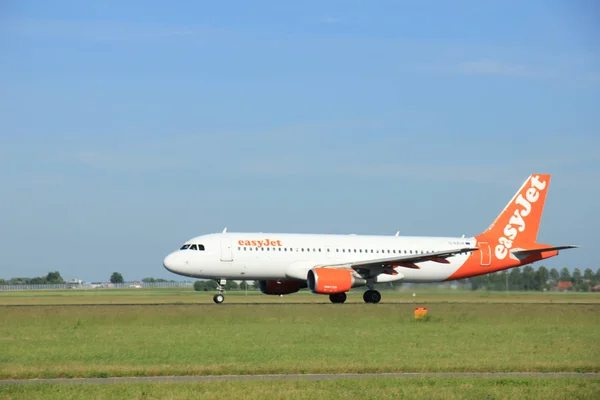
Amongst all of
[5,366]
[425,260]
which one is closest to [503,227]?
[425,260]

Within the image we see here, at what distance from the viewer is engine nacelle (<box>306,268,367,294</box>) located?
4559cm

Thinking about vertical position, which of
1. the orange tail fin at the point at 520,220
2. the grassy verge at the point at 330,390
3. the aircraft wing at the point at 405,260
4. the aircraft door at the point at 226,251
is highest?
the orange tail fin at the point at 520,220

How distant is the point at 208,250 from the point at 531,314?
56.0ft

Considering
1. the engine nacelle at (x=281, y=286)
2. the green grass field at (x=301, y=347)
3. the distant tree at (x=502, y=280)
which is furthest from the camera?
the distant tree at (x=502, y=280)

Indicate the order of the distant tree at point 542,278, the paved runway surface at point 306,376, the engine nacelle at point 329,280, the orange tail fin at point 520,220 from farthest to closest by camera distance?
1. the distant tree at point 542,278
2. the orange tail fin at point 520,220
3. the engine nacelle at point 329,280
4. the paved runway surface at point 306,376

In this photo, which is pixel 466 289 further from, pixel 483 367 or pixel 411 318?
pixel 483 367

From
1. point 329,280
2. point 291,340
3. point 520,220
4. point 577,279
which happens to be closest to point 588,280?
point 577,279

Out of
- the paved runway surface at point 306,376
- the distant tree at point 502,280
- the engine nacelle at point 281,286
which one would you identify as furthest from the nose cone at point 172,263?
the paved runway surface at point 306,376

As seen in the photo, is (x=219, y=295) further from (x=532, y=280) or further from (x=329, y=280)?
(x=532, y=280)

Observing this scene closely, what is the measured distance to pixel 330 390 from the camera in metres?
17.8

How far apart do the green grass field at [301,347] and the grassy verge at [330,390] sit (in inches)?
1.0

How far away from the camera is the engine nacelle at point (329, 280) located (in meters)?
45.6

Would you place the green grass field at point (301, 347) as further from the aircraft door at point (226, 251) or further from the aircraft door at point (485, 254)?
the aircraft door at point (485, 254)

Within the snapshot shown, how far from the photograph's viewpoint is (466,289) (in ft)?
185
